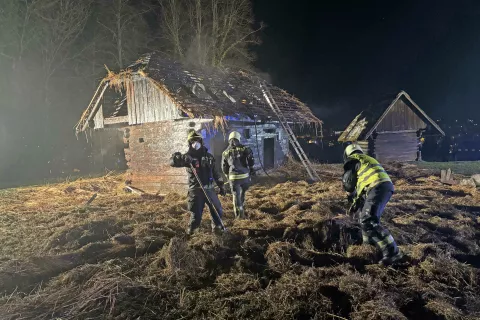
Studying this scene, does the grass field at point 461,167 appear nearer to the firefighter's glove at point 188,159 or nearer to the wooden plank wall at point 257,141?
the wooden plank wall at point 257,141

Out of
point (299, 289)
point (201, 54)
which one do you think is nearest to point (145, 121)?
point (299, 289)

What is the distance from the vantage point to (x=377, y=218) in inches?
199

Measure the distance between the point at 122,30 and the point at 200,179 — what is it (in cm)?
2389

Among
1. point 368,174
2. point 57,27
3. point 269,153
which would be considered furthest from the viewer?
point 57,27

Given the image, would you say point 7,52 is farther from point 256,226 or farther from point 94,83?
point 256,226

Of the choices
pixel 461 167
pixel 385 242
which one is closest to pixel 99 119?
pixel 385 242

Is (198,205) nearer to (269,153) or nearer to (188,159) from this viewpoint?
(188,159)

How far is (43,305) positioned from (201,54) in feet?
81.2

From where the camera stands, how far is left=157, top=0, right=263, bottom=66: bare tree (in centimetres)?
2617

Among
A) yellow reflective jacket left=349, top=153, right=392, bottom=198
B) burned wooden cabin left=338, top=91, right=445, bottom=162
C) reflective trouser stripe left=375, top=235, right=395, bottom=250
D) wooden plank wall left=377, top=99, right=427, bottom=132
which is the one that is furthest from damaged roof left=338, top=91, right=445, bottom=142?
reflective trouser stripe left=375, top=235, right=395, bottom=250

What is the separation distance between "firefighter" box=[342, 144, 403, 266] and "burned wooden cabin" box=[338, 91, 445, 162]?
16027mm

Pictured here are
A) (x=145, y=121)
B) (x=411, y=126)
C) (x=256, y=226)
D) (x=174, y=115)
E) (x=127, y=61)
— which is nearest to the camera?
(x=256, y=226)

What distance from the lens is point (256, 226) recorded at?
692 centimetres

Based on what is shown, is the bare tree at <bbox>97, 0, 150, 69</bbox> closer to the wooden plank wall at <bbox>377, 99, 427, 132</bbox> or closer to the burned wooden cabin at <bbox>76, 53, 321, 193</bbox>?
the burned wooden cabin at <bbox>76, 53, 321, 193</bbox>
